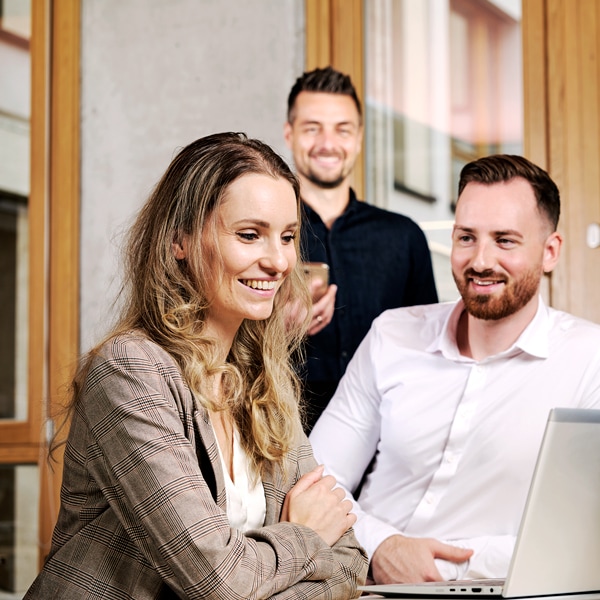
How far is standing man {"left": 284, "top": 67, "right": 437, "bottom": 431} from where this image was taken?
8.79 feet

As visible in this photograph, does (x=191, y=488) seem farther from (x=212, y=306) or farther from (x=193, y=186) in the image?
(x=193, y=186)

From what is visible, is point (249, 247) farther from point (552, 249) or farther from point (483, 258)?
point (552, 249)

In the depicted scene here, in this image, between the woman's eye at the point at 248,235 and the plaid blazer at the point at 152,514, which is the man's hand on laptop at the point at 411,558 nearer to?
the plaid blazer at the point at 152,514

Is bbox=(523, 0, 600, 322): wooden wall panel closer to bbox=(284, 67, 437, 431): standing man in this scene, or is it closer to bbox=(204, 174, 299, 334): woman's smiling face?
bbox=(284, 67, 437, 431): standing man

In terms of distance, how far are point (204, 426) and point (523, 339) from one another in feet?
2.67

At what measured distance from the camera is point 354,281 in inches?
106

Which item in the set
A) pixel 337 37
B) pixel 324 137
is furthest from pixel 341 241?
pixel 337 37

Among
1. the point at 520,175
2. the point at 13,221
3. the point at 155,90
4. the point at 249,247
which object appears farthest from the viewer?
the point at 13,221

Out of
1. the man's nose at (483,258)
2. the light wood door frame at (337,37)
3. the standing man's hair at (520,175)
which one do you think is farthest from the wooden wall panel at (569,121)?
the man's nose at (483,258)

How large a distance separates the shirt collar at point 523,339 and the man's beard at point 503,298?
47 mm

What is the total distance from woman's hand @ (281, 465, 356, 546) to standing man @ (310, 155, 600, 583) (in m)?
0.32

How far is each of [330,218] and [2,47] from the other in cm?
173

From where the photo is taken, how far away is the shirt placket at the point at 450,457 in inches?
78.5

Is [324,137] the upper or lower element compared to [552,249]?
upper
